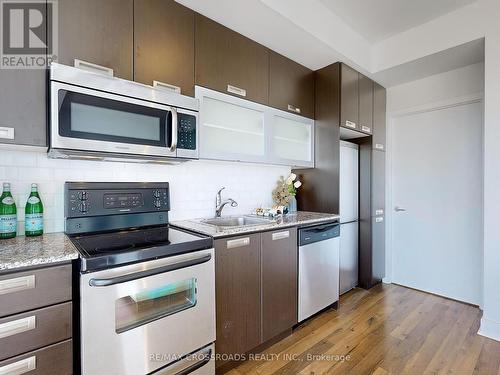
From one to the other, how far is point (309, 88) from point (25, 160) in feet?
8.05

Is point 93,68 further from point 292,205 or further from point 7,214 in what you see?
point 292,205

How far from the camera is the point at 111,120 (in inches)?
56.8

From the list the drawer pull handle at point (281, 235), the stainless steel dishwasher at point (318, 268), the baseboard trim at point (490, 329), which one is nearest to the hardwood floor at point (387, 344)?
the baseboard trim at point (490, 329)

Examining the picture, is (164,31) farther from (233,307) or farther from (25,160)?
(233,307)

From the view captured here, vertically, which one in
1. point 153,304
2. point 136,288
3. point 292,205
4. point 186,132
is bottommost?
point 153,304

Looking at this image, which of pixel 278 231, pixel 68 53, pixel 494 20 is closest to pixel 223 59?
pixel 68 53

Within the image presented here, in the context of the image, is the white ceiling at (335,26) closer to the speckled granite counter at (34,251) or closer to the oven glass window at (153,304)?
the speckled granite counter at (34,251)

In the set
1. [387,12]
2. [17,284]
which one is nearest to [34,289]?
[17,284]

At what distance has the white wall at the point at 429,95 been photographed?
259 centimetres

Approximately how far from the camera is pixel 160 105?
5.23 ft

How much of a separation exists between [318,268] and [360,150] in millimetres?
1584

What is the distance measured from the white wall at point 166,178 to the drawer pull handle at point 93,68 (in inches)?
21.9

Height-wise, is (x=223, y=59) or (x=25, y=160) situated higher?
(x=223, y=59)

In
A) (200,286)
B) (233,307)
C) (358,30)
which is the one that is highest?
(358,30)
